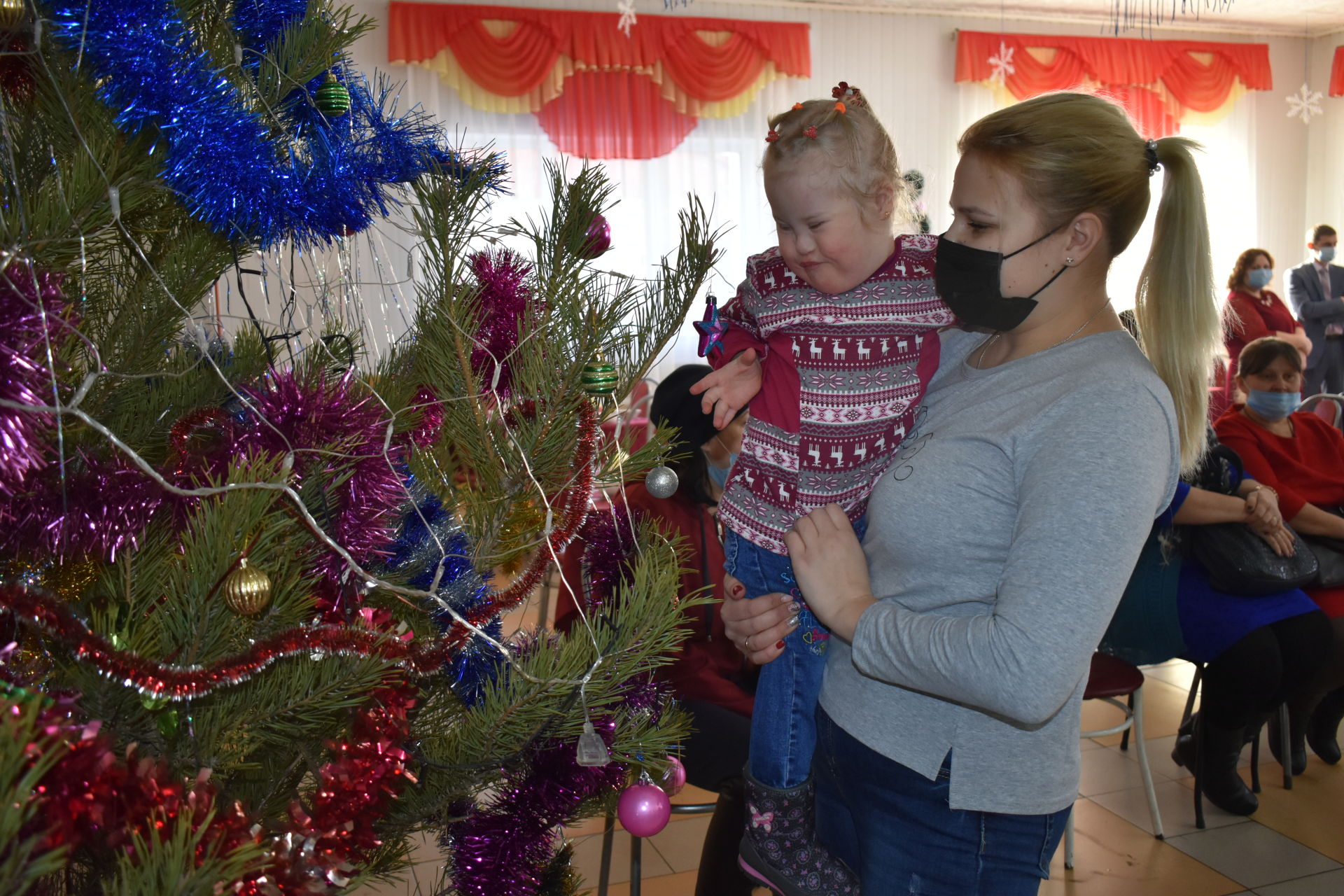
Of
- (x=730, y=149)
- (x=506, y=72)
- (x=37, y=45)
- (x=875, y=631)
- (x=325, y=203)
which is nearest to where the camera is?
(x=37, y=45)

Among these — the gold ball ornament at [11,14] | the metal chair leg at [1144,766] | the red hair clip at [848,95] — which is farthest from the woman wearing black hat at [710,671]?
the metal chair leg at [1144,766]

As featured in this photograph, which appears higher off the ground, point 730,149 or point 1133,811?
point 730,149

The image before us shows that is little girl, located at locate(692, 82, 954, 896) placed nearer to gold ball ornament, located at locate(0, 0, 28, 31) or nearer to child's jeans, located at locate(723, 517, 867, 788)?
child's jeans, located at locate(723, 517, 867, 788)

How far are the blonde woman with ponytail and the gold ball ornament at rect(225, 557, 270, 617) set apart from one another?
0.59 meters

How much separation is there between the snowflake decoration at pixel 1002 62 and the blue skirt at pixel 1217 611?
212 inches

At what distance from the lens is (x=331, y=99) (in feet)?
2.80

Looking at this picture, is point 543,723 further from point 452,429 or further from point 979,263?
point 979,263

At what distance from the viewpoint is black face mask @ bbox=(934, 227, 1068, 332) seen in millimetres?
1080

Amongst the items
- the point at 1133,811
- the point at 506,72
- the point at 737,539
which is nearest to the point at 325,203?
the point at 737,539

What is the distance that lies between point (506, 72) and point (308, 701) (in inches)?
237

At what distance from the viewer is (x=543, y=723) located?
0.84m

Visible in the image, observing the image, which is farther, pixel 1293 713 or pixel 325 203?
pixel 1293 713

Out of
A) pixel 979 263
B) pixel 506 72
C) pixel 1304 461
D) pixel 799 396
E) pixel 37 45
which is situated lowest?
pixel 1304 461

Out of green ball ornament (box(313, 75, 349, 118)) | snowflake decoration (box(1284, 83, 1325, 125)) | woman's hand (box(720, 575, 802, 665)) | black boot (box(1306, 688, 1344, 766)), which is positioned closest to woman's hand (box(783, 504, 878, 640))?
woman's hand (box(720, 575, 802, 665))
